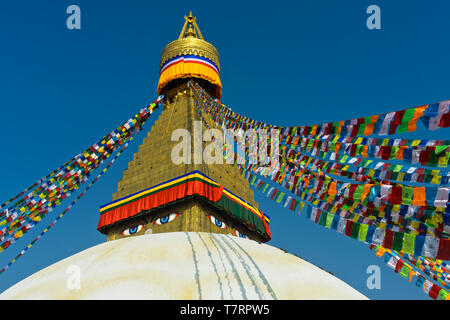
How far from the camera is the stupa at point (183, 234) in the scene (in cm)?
492

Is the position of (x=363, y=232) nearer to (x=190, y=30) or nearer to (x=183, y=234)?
(x=183, y=234)

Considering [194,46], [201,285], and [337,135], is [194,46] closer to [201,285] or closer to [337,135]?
[337,135]

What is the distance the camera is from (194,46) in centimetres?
1412

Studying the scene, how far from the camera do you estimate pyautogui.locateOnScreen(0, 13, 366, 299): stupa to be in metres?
4.92

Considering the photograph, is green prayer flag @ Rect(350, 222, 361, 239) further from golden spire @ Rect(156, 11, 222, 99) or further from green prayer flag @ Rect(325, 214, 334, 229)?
golden spire @ Rect(156, 11, 222, 99)

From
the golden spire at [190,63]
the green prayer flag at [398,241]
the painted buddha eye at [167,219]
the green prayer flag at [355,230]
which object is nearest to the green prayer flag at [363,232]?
the green prayer flag at [355,230]

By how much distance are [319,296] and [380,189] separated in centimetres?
173

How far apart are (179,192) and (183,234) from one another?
7.55 feet

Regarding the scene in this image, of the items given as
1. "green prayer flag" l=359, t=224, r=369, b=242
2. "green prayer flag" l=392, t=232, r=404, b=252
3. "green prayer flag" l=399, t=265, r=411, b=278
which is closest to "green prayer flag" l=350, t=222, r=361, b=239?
"green prayer flag" l=359, t=224, r=369, b=242

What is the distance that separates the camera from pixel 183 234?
7.21 m

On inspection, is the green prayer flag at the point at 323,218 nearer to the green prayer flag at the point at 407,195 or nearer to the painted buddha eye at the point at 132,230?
the green prayer flag at the point at 407,195

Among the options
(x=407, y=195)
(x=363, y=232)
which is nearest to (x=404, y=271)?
(x=363, y=232)

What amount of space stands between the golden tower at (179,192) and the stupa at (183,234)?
0.03 metres

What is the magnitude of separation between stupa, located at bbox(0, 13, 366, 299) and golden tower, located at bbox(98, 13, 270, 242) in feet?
0.10
